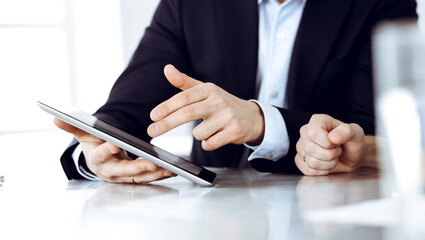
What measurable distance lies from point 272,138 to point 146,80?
513 millimetres

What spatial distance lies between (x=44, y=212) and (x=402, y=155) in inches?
18.6

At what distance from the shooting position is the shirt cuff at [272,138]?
1.00 meters

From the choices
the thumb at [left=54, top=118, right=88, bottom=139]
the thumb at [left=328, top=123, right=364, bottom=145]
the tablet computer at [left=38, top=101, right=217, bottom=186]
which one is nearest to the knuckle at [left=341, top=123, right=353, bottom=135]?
the thumb at [left=328, top=123, right=364, bottom=145]

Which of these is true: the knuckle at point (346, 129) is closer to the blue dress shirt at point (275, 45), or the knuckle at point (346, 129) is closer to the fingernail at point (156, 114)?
the fingernail at point (156, 114)

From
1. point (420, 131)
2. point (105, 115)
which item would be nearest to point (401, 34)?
point (420, 131)

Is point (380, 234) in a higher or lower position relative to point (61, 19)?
higher

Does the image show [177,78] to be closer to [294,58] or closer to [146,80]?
[146,80]

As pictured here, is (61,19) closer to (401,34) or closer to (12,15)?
(12,15)

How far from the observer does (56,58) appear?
3555mm

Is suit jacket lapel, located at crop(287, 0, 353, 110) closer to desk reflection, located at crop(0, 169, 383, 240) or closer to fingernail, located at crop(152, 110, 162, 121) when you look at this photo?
desk reflection, located at crop(0, 169, 383, 240)

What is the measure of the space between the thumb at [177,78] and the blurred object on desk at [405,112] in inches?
17.7

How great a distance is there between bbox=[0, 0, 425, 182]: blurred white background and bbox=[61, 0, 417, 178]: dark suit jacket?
1907 mm

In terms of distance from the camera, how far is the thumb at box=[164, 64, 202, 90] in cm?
90

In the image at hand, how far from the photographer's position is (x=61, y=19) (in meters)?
3.63
